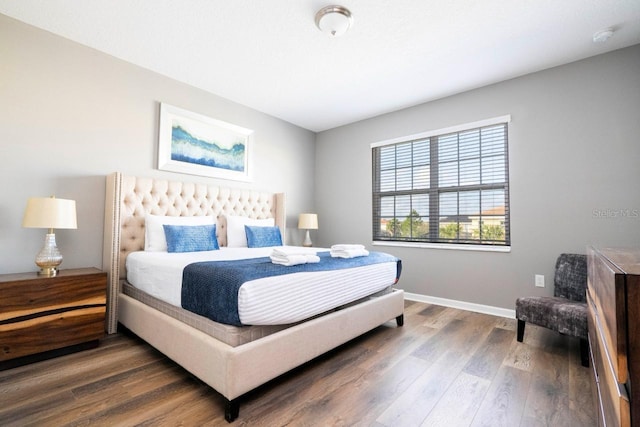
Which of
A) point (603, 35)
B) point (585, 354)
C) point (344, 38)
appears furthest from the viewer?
point (344, 38)

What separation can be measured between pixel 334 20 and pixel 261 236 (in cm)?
235

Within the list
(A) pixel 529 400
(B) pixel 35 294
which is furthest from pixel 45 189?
(A) pixel 529 400

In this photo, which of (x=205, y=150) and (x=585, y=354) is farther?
(x=205, y=150)

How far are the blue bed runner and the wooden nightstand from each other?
41.4 inches

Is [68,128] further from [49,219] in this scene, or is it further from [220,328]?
[220,328]

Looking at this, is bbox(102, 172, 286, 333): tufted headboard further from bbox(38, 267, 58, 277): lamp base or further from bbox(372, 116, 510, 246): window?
bbox(372, 116, 510, 246): window

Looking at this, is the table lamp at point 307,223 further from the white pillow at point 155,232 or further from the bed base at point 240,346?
the bed base at point 240,346

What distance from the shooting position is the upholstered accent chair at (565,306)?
2178 millimetres

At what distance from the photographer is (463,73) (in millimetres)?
3174

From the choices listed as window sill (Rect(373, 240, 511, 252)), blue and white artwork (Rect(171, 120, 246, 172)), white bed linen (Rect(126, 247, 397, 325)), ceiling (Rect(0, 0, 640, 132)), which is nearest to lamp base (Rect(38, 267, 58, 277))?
white bed linen (Rect(126, 247, 397, 325))

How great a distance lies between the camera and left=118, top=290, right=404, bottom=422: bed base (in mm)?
1531

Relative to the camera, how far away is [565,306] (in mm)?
2316

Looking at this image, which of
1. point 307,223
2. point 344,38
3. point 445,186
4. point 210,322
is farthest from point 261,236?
point 445,186

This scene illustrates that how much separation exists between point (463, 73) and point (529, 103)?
78 centimetres
